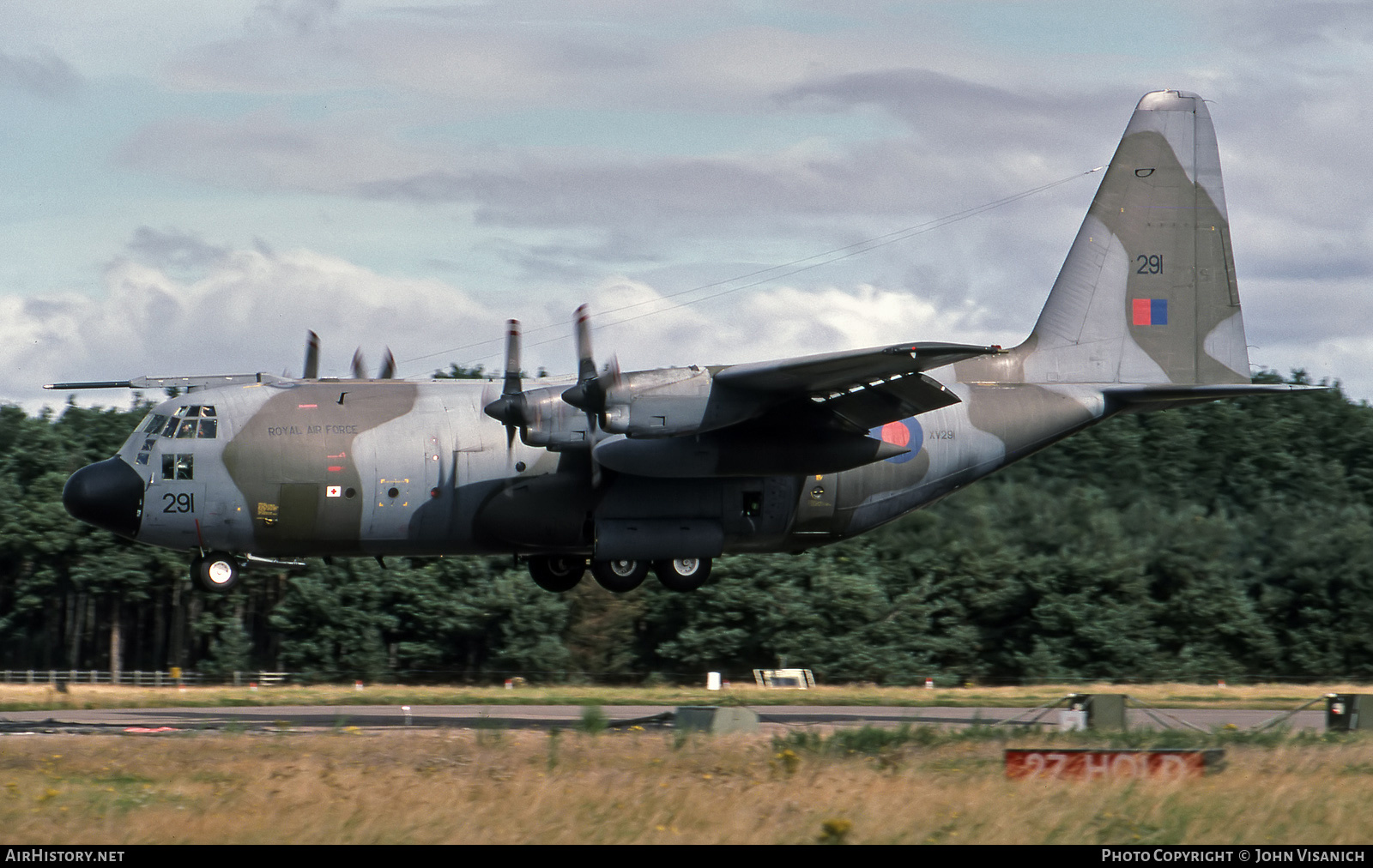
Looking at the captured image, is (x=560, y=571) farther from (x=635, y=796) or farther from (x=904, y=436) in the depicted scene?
(x=635, y=796)

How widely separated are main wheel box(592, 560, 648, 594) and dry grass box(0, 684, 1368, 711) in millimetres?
5327

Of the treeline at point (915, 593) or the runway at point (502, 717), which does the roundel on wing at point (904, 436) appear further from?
the treeline at point (915, 593)

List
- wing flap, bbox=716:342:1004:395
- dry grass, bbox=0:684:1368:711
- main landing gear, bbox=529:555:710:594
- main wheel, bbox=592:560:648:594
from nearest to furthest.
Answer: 1. wing flap, bbox=716:342:1004:395
2. main wheel, bbox=592:560:648:594
3. main landing gear, bbox=529:555:710:594
4. dry grass, bbox=0:684:1368:711

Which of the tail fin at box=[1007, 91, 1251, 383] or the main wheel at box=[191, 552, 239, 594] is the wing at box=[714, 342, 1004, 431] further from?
the main wheel at box=[191, 552, 239, 594]

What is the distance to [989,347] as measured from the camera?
1861 centimetres

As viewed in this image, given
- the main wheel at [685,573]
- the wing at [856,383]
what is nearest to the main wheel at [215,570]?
the main wheel at [685,573]

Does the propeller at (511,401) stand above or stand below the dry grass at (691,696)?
above

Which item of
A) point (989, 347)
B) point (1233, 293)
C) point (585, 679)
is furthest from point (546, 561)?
point (585, 679)

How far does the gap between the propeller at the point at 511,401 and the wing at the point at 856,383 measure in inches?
138

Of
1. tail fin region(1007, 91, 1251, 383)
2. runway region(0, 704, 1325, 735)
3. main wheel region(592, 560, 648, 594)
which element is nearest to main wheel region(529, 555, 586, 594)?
main wheel region(592, 560, 648, 594)

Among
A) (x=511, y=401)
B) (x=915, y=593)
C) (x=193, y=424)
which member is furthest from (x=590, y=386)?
(x=915, y=593)

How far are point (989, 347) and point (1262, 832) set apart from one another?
793 centimetres

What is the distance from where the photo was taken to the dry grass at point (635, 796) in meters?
12.1

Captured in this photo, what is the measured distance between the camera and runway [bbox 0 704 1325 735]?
72.8 feet
